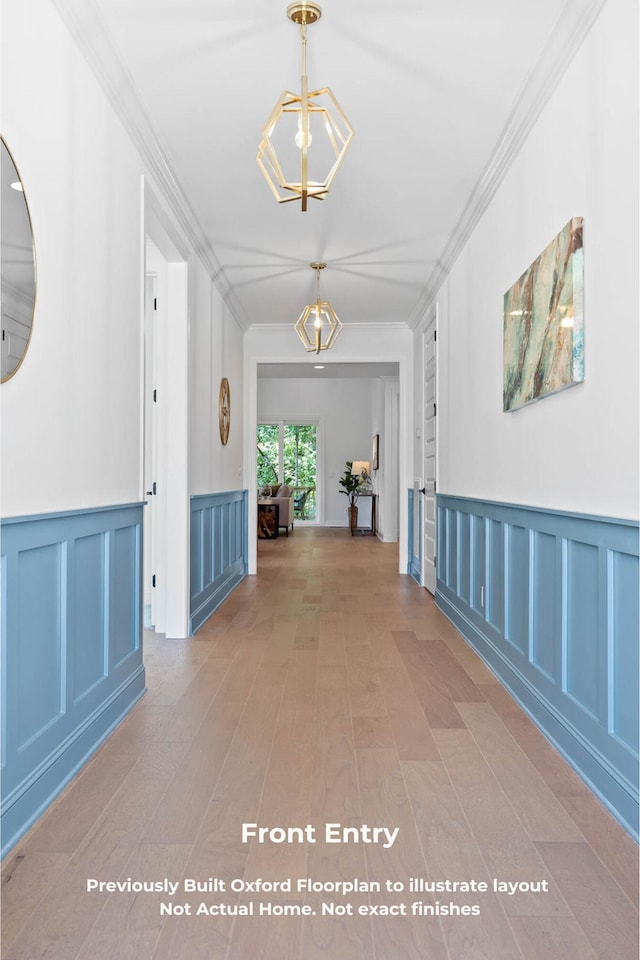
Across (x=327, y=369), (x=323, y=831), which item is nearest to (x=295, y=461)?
(x=327, y=369)

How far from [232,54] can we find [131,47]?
37 centimetres

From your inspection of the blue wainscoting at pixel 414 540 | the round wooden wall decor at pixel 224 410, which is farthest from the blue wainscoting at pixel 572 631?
the blue wainscoting at pixel 414 540

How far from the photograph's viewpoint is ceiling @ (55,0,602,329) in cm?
237

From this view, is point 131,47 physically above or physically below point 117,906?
above

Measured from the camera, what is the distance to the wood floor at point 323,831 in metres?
1.48

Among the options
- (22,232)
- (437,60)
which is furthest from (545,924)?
(437,60)

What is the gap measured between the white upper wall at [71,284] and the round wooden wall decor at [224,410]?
2460mm

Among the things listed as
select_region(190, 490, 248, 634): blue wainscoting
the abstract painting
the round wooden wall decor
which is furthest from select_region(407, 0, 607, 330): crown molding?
select_region(190, 490, 248, 634): blue wainscoting

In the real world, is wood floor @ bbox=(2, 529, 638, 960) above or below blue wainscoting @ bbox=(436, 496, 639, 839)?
below

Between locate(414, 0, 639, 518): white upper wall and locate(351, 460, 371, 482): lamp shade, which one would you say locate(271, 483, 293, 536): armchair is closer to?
locate(351, 460, 371, 482): lamp shade

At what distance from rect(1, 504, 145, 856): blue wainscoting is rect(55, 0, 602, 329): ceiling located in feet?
5.69

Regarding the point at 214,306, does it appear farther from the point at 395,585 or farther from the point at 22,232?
the point at 22,232

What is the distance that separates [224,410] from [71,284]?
347cm

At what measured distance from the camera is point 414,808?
2047mm
